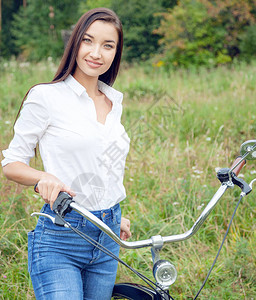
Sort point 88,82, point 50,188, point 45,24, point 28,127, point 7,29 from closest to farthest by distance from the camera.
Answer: point 50,188 < point 28,127 < point 88,82 < point 45,24 < point 7,29

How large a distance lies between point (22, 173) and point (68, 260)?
411 millimetres

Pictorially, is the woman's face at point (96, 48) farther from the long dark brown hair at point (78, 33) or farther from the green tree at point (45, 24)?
the green tree at point (45, 24)

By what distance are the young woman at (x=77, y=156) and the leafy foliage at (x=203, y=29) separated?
1125cm

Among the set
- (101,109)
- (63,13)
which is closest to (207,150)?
(101,109)

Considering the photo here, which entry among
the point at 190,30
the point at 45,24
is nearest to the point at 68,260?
the point at 190,30

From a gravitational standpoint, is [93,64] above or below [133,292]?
above

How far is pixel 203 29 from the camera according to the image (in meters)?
13.3

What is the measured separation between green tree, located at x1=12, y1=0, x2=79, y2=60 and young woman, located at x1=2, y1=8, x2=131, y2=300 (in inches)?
750

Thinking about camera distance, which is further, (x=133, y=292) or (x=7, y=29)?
(x=7, y=29)

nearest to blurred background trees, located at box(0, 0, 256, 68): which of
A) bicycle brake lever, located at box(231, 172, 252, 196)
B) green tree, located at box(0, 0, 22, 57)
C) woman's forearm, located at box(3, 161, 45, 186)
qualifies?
green tree, located at box(0, 0, 22, 57)

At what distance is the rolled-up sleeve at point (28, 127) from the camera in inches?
71.1

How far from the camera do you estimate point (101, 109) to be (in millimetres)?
2121

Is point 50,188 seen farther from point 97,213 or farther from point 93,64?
point 93,64

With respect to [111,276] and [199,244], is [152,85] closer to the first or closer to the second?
[199,244]
